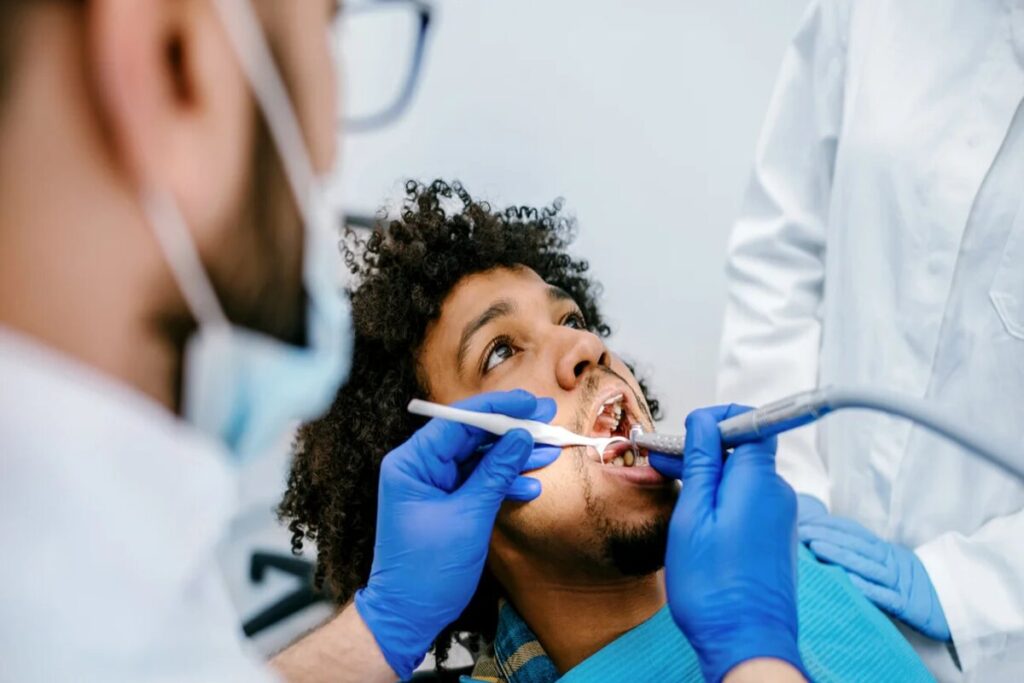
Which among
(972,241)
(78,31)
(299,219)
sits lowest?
(972,241)

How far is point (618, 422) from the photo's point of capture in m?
1.29

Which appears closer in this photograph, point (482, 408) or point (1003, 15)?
point (482, 408)

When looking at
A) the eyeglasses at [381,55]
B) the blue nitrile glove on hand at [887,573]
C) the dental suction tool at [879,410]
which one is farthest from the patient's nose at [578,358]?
the eyeglasses at [381,55]

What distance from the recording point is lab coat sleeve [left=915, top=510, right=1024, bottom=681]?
52.0 inches

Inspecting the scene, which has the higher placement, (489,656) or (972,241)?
(972,241)

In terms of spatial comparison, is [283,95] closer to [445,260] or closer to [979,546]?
[445,260]

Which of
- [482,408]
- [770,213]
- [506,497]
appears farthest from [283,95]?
[770,213]

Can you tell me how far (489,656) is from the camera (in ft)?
4.66

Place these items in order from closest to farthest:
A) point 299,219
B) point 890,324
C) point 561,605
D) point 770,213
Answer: point 299,219
point 561,605
point 890,324
point 770,213

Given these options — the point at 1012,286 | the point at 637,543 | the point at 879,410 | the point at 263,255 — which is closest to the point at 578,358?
the point at 637,543

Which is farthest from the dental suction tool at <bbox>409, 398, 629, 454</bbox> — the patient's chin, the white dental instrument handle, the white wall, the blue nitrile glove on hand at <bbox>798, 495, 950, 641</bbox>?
the blue nitrile glove on hand at <bbox>798, 495, 950, 641</bbox>

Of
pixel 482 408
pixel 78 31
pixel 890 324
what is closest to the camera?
pixel 78 31

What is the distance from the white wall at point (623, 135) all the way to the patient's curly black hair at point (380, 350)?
7cm

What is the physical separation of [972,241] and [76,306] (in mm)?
1284
